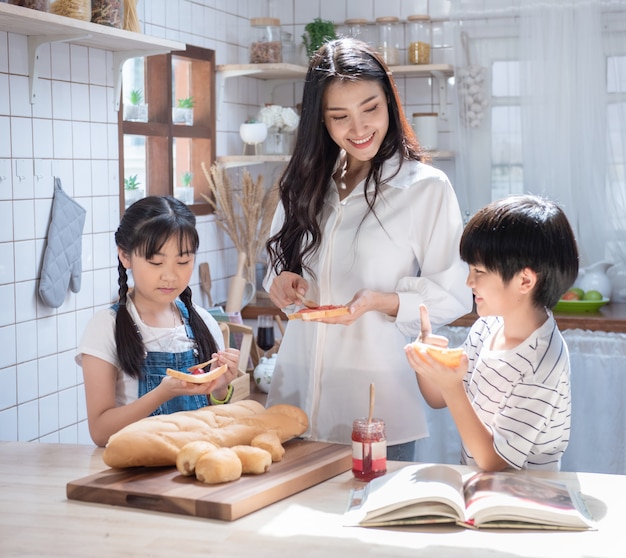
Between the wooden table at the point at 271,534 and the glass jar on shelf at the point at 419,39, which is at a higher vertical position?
the glass jar on shelf at the point at 419,39

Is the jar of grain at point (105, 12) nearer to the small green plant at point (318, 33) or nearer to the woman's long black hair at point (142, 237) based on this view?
the woman's long black hair at point (142, 237)

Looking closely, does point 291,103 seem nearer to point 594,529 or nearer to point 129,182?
point 129,182

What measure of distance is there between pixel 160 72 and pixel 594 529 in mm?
2717

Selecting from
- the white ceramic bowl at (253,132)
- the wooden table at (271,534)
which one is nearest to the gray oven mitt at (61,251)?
the white ceramic bowl at (253,132)

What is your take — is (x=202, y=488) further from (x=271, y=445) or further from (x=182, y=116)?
(x=182, y=116)

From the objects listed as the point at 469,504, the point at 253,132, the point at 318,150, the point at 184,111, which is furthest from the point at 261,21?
the point at 469,504

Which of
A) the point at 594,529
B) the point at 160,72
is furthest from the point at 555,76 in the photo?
the point at 594,529

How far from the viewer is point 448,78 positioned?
4352mm

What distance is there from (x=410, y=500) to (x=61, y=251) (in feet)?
5.95

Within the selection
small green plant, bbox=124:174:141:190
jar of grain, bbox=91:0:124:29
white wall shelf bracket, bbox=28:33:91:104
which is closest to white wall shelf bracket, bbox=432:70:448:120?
small green plant, bbox=124:174:141:190

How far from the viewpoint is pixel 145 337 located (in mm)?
2061

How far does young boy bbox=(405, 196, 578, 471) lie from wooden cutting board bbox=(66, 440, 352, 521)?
29 centimetres

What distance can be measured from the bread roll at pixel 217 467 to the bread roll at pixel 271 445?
11 centimetres

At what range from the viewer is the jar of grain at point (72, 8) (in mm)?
2643
